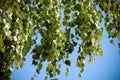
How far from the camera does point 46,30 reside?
3.84ft

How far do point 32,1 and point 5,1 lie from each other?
0.90ft

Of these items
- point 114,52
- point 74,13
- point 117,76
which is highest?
point 114,52

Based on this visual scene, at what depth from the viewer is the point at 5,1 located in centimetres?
101

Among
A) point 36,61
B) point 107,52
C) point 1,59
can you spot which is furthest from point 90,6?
point 107,52

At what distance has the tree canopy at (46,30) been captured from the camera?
1.03m

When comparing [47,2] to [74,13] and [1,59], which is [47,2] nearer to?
[74,13]

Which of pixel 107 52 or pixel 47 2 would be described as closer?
pixel 47 2

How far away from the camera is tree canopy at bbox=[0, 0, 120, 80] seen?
3.36 ft

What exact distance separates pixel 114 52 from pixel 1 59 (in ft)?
6.97

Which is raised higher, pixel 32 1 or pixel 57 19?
pixel 32 1

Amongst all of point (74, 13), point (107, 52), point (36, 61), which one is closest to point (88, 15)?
point (74, 13)

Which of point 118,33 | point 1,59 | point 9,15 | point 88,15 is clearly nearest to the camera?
point 9,15

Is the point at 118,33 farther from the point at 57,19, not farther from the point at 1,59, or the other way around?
the point at 1,59

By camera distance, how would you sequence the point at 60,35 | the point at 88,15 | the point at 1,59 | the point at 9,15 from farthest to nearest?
the point at 1,59 → the point at 88,15 → the point at 60,35 → the point at 9,15
